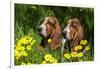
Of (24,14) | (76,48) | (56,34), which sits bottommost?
(76,48)

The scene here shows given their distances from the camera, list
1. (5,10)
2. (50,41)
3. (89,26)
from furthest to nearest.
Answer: (89,26), (50,41), (5,10)

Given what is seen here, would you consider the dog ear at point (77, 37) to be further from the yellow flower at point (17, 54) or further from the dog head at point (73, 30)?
the yellow flower at point (17, 54)

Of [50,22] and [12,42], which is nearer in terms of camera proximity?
[12,42]

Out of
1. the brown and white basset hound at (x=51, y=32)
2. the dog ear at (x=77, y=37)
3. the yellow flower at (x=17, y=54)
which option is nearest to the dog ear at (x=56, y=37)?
the brown and white basset hound at (x=51, y=32)

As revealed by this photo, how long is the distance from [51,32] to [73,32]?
0.21 m

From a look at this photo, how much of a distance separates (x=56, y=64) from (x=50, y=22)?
14.9 inches

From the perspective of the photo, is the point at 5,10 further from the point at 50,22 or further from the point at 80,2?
the point at 80,2

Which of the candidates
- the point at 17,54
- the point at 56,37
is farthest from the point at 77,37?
the point at 17,54

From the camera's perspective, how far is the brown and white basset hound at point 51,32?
1941mm

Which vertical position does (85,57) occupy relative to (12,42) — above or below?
below

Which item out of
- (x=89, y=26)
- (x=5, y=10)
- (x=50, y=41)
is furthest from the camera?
(x=89, y=26)

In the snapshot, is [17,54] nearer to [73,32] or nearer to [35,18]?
[35,18]
